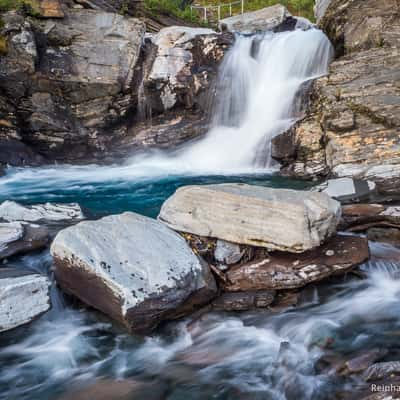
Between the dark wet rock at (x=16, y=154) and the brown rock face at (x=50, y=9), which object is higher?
the brown rock face at (x=50, y=9)

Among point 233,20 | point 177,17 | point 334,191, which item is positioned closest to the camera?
point 334,191

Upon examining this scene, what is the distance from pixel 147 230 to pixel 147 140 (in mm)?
9273

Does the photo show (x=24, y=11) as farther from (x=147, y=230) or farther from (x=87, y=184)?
(x=147, y=230)

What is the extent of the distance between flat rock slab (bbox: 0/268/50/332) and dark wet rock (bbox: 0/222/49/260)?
725 mm

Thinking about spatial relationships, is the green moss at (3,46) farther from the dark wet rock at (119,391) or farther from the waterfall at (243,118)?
the dark wet rock at (119,391)

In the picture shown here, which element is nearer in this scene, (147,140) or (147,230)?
(147,230)

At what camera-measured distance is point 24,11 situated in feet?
42.3

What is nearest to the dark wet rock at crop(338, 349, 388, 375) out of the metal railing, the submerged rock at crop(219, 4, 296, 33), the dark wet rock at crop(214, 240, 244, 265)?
the dark wet rock at crop(214, 240, 244, 265)

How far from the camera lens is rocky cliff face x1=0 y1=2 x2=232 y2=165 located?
40.2 feet

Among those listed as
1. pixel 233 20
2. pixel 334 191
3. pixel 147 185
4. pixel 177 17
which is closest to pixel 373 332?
pixel 334 191

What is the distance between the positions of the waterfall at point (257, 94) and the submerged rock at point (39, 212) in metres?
5.68

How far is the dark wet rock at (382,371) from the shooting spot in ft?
8.87

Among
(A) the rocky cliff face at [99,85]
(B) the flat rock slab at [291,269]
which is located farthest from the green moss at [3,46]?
(B) the flat rock slab at [291,269]

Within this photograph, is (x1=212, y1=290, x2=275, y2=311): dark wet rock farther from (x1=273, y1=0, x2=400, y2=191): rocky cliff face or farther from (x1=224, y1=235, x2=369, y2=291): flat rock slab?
(x1=273, y1=0, x2=400, y2=191): rocky cliff face
